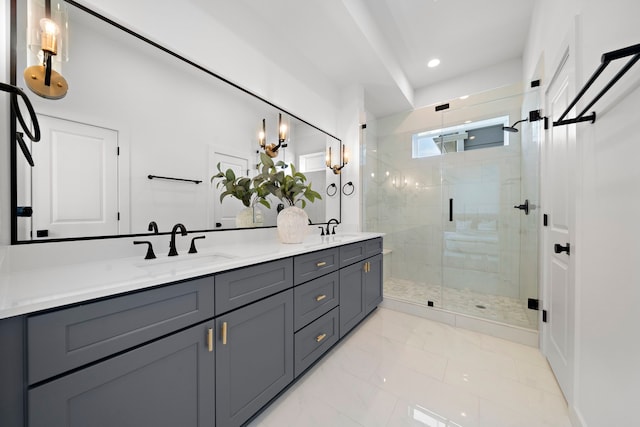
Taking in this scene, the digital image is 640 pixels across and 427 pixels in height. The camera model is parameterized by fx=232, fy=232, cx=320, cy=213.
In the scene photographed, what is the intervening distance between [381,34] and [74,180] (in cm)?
279

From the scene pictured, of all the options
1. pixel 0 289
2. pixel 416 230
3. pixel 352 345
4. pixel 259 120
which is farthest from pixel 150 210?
pixel 416 230

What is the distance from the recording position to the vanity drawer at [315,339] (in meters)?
1.46

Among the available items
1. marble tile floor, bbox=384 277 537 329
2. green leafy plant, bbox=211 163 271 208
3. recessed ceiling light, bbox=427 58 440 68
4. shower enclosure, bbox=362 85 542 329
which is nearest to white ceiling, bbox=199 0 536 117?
recessed ceiling light, bbox=427 58 440 68

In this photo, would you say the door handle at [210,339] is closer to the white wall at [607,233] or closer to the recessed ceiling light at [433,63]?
the white wall at [607,233]

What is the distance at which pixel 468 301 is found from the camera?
2631mm

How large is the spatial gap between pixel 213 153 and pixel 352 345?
1.87 meters

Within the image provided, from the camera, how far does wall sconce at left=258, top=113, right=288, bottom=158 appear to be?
1.98 metres

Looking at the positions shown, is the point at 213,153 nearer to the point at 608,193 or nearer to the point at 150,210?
the point at 150,210

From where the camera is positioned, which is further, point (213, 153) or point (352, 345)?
point (352, 345)

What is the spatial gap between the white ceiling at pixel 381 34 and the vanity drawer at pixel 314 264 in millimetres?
1802

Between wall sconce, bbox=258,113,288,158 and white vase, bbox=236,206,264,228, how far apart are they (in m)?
0.52

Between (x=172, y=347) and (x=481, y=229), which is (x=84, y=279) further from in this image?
(x=481, y=229)

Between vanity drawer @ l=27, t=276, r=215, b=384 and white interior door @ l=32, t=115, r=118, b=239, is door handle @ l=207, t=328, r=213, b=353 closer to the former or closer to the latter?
vanity drawer @ l=27, t=276, r=215, b=384

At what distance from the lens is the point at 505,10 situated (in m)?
2.16
